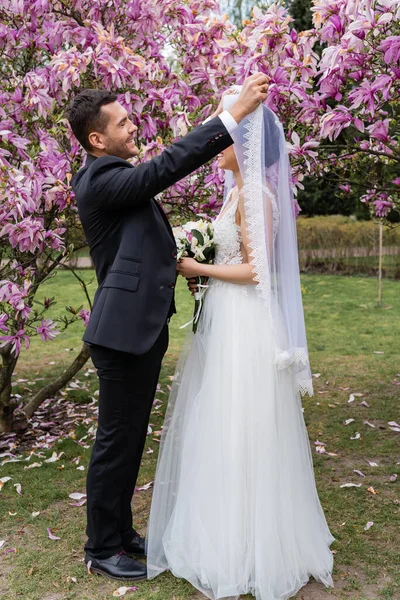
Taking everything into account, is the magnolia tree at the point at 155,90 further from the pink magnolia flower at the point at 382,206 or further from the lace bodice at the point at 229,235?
the lace bodice at the point at 229,235

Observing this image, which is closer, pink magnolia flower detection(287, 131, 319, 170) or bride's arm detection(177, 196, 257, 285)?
bride's arm detection(177, 196, 257, 285)

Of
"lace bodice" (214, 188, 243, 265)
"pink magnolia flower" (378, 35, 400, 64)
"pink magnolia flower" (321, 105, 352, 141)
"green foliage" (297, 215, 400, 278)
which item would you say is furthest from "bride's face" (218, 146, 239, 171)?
"green foliage" (297, 215, 400, 278)

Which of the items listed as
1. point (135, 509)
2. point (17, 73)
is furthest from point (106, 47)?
point (135, 509)

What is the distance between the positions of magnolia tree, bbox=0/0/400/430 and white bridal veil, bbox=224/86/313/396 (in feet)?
2.20

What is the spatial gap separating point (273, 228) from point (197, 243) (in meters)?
0.38

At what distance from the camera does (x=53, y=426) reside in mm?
5625

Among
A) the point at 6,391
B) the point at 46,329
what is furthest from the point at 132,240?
the point at 6,391

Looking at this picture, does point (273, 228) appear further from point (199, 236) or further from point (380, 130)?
point (380, 130)

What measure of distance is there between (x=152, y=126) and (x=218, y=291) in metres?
1.71

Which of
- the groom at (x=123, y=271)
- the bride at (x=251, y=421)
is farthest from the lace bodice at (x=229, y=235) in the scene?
the groom at (x=123, y=271)

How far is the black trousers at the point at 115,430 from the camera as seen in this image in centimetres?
296

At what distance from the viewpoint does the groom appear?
270cm

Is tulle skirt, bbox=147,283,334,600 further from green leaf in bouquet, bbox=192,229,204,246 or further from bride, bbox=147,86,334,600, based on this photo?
green leaf in bouquet, bbox=192,229,204,246

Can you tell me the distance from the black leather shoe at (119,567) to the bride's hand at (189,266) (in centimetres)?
139
